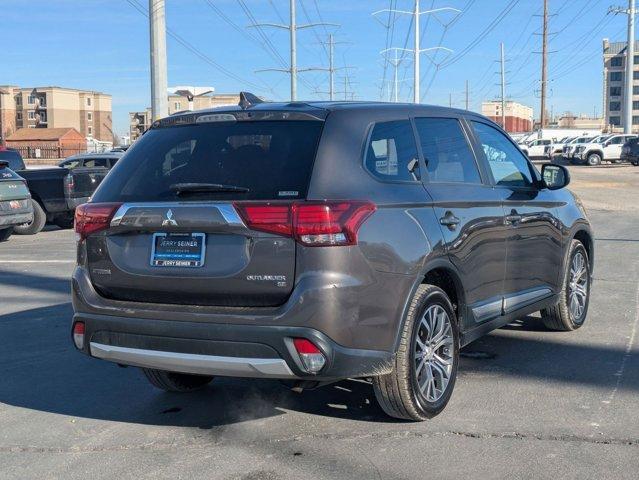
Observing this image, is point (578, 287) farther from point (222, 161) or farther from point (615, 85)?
point (615, 85)

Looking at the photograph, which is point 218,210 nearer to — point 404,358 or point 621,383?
point 404,358

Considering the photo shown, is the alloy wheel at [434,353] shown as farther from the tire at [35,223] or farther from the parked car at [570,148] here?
the parked car at [570,148]

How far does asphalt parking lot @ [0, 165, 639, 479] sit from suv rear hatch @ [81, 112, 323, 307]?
86 centimetres

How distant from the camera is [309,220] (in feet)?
13.1

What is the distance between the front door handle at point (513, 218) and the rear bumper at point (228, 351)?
1.83m

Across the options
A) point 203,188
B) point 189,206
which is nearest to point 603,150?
point 203,188

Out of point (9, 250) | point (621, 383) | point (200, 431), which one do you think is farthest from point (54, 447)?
point (9, 250)

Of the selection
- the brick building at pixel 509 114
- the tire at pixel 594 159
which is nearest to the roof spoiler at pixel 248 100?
the tire at pixel 594 159

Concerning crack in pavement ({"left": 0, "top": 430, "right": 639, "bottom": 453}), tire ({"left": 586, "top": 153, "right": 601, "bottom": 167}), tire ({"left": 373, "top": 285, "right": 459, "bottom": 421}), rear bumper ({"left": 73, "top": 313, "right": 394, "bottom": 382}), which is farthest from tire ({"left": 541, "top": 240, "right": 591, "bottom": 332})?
tire ({"left": 586, "top": 153, "right": 601, "bottom": 167})

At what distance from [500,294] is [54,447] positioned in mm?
3040

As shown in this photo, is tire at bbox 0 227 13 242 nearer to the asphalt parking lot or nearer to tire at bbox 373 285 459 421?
the asphalt parking lot

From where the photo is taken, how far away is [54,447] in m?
4.50

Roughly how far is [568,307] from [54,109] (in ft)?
400

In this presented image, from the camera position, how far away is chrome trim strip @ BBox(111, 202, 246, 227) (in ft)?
13.4
